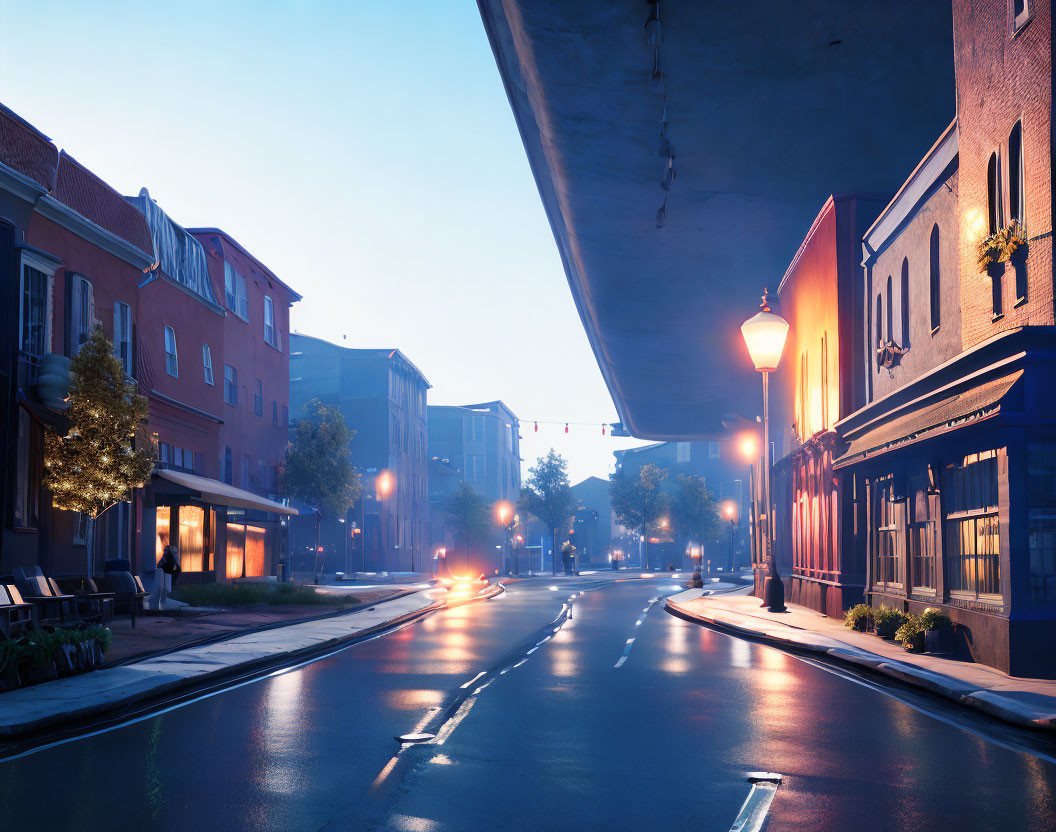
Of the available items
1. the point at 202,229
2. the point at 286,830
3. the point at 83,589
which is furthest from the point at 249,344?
the point at 286,830

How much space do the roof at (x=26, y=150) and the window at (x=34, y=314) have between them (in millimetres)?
1987

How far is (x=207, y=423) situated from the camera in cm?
3662

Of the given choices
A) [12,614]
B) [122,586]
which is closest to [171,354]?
[122,586]

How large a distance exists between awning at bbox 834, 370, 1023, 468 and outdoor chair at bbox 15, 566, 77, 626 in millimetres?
13802

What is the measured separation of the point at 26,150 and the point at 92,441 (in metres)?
6.11

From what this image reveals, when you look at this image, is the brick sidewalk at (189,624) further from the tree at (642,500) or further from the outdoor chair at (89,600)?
the tree at (642,500)

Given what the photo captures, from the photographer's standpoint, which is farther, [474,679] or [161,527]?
[161,527]

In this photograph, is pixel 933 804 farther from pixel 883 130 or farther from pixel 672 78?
pixel 883 130

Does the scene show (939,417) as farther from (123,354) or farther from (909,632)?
(123,354)

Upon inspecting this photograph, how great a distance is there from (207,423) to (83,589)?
15.2 m

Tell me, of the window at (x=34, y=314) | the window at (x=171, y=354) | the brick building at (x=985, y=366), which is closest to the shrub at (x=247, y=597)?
the window at (x=171, y=354)

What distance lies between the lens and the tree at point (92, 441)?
70.8ft

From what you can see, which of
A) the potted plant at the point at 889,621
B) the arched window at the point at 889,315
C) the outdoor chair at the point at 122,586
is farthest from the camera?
the outdoor chair at the point at 122,586

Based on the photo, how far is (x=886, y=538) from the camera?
22.3 m
